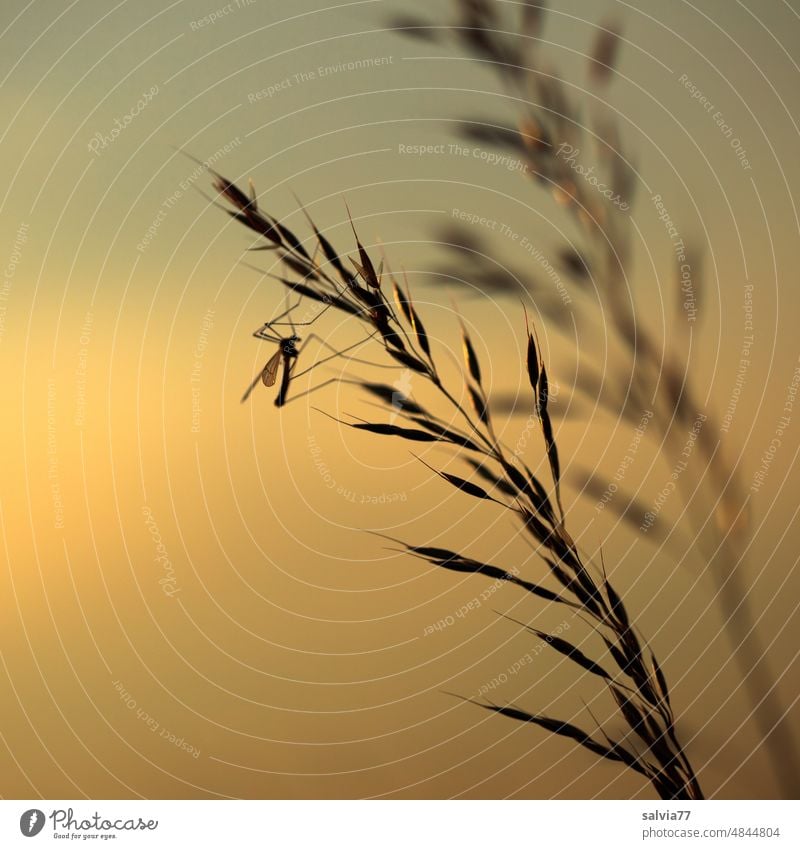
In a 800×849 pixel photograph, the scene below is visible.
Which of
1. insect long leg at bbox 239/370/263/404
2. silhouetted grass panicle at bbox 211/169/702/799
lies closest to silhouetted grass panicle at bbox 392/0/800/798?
silhouetted grass panicle at bbox 211/169/702/799

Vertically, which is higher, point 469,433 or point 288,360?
point 288,360

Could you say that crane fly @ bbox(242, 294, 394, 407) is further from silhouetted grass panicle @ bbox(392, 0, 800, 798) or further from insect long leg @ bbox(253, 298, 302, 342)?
silhouetted grass panicle @ bbox(392, 0, 800, 798)

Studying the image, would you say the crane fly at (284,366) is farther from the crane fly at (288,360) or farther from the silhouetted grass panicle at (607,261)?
the silhouetted grass panicle at (607,261)

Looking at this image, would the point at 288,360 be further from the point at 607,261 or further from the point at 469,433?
the point at 607,261

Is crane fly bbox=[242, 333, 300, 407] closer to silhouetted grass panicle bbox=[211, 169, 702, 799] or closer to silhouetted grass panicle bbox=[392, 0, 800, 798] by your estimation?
silhouetted grass panicle bbox=[211, 169, 702, 799]

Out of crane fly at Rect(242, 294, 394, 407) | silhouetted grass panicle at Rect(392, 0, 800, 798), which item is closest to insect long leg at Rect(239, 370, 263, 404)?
crane fly at Rect(242, 294, 394, 407)

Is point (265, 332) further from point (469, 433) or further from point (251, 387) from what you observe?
point (469, 433)

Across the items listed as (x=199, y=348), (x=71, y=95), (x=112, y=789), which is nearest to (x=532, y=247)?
(x=199, y=348)

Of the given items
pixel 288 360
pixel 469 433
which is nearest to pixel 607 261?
pixel 469 433

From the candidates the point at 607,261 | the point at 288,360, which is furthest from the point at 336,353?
the point at 607,261

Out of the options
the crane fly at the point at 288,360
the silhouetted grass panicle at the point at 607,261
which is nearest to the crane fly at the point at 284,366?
the crane fly at the point at 288,360

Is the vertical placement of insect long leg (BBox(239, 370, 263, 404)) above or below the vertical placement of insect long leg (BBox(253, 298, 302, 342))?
below
